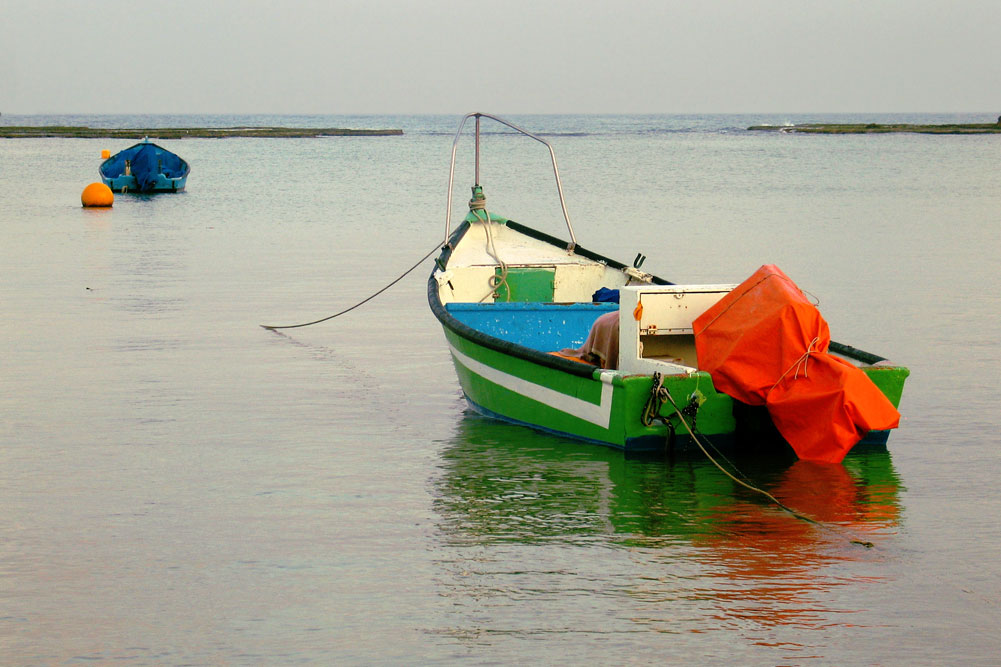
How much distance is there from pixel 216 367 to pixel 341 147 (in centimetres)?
8814

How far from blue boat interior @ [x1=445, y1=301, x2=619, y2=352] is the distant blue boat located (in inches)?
1350

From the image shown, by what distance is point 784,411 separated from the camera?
8609mm

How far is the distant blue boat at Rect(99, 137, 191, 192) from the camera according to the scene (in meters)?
43.5

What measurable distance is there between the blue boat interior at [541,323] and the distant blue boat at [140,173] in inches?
1350

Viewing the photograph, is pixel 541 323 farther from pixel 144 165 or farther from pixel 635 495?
pixel 144 165

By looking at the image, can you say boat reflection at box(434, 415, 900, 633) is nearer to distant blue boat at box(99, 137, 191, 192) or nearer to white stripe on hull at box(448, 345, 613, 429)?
white stripe on hull at box(448, 345, 613, 429)

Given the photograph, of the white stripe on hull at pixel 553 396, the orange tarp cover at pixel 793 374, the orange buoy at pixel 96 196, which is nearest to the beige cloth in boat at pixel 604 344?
the white stripe on hull at pixel 553 396

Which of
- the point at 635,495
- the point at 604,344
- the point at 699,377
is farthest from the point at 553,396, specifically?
the point at 635,495

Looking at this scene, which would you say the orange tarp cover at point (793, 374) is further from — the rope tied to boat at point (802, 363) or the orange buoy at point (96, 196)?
the orange buoy at point (96, 196)

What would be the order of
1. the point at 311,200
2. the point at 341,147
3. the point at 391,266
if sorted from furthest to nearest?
the point at 341,147, the point at 311,200, the point at 391,266

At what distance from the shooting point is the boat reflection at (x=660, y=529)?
6.42 metres

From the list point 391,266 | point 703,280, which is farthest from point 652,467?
point 391,266

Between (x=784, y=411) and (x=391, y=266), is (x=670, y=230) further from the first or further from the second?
(x=784, y=411)

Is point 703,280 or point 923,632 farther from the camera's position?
point 703,280
